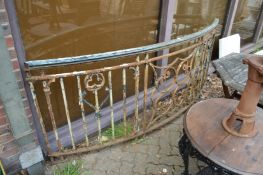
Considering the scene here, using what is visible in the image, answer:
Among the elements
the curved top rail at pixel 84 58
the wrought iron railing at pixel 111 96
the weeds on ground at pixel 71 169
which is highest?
the curved top rail at pixel 84 58

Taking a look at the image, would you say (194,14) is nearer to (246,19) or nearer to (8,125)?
(246,19)

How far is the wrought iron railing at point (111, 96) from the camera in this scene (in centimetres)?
225

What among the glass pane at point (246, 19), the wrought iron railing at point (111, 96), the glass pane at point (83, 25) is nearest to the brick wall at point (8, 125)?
the wrought iron railing at point (111, 96)

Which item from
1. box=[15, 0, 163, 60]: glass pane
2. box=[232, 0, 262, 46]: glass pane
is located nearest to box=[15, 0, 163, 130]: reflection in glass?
box=[15, 0, 163, 60]: glass pane

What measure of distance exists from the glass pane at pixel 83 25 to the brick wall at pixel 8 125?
32 cm

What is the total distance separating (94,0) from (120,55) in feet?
2.35

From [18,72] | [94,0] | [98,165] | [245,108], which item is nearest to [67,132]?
[98,165]

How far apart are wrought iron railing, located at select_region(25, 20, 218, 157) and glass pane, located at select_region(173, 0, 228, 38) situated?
0.57 meters

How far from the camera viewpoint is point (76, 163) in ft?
8.40

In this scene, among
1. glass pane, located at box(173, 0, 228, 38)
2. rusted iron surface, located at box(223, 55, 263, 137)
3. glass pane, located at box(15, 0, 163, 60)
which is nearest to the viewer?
rusted iron surface, located at box(223, 55, 263, 137)

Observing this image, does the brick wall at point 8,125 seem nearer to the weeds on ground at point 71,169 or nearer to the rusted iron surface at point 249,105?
the weeds on ground at point 71,169

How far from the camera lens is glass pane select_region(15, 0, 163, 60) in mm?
2113

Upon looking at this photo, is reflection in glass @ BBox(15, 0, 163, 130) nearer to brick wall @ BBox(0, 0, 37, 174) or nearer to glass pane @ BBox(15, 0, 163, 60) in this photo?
glass pane @ BBox(15, 0, 163, 60)

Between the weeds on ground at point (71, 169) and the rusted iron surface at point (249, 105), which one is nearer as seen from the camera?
the rusted iron surface at point (249, 105)
